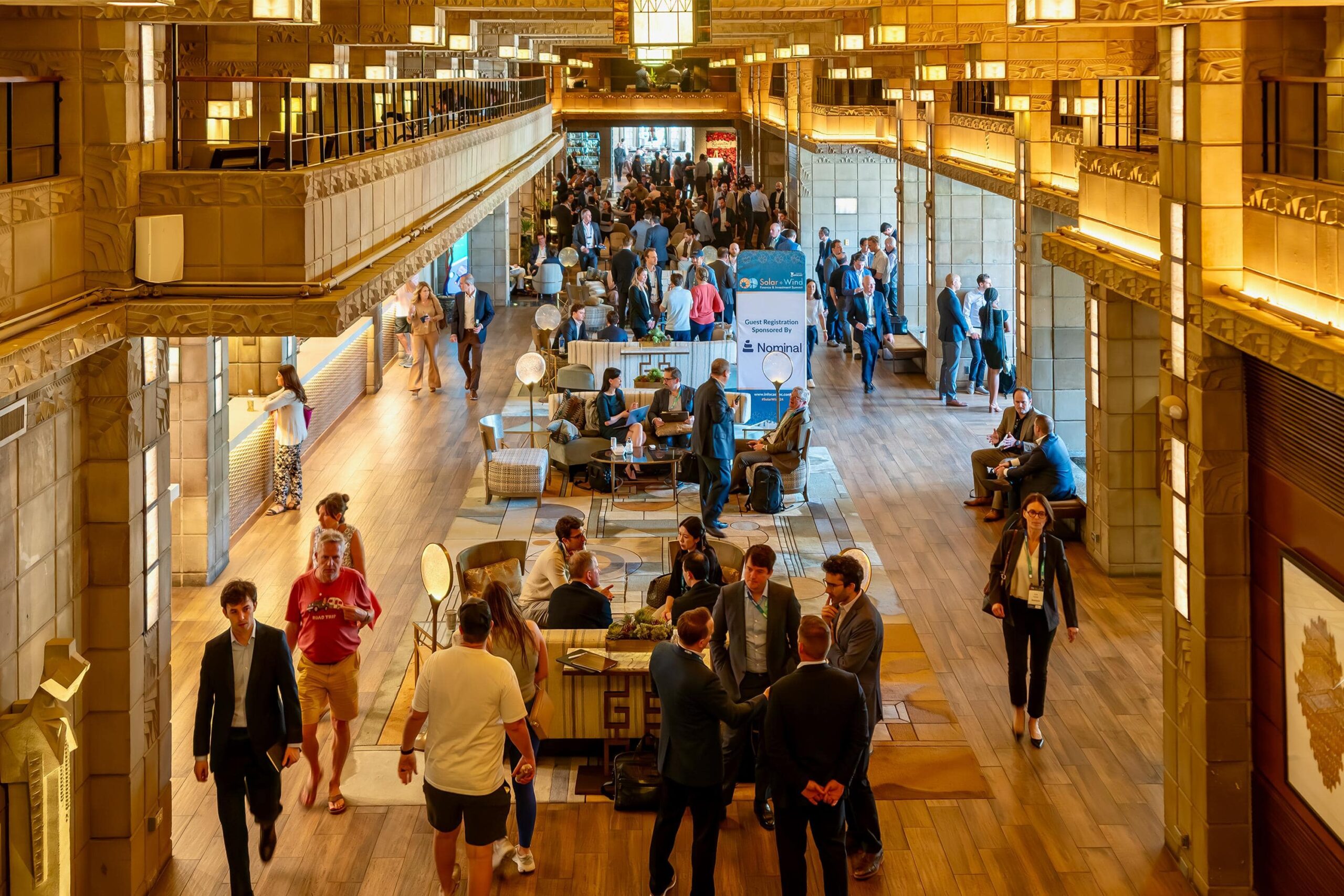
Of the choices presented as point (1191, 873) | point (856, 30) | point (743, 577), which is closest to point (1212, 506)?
point (1191, 873)

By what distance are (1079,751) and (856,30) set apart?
26.7 feet

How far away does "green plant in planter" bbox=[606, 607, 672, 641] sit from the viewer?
7930 mm

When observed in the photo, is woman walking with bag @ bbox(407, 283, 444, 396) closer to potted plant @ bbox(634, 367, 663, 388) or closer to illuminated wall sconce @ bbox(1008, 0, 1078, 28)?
potted plant @ bbox(634, 367, 663, 388)

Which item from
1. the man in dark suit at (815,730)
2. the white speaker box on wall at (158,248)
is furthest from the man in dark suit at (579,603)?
the white speaker box on wall at (158,248)

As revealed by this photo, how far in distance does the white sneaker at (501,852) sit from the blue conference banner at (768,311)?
8.99 meters

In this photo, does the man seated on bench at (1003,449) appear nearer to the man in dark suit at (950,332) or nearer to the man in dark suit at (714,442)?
the man in dark suit at (714,442)

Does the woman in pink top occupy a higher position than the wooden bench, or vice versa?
the woman in pink top

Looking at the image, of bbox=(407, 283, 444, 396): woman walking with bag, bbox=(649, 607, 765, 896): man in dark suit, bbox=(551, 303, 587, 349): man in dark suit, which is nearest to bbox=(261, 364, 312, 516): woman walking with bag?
bbox=(551, 303, 587, 349): man in dark suit

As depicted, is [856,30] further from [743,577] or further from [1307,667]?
[1307,667]

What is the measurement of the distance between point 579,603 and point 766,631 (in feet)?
4.75

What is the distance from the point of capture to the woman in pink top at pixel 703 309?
59.9 feet

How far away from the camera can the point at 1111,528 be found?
11.2 meters

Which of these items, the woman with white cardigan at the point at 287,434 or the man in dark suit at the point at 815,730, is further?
the woman with white cardigan at the point at 287,434

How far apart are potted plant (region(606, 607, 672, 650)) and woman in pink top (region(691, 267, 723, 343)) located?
10.4 meters
